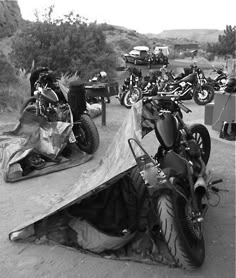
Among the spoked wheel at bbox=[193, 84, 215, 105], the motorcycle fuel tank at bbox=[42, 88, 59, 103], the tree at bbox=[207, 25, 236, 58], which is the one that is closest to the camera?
the motorcycle fuel tank at bbox=[42, 88, 59, 103]

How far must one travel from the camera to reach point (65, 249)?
272 cm

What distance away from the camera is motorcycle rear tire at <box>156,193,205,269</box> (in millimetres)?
2326

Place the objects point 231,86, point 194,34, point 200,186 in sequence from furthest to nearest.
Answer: point 194,34 → point 231,86 → point 200,186

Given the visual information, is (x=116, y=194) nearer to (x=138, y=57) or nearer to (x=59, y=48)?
(x=59, y=48)

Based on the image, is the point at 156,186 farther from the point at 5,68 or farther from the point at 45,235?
the point at 5,68

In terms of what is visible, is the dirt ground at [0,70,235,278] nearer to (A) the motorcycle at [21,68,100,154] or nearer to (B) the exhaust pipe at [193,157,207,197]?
(B) the exhaust pipe at [193,157,207,197]

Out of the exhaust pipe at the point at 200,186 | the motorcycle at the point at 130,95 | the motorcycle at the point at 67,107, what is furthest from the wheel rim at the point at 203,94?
the exhaust pipe at the point at 200,186

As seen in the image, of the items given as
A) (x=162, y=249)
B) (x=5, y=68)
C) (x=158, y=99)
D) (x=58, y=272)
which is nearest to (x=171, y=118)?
(x=158, y=99)

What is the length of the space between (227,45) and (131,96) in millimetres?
24304

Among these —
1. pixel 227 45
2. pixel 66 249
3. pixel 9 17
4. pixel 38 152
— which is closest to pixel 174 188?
pixel 66 249

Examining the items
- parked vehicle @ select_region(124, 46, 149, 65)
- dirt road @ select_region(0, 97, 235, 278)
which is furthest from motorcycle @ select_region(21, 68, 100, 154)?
parked vehicle @ select_region(124, 46, 149, 65)

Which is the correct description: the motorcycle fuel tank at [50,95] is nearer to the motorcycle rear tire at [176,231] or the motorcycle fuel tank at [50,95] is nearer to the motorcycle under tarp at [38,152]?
the motorcycle under tarp at [38,152]

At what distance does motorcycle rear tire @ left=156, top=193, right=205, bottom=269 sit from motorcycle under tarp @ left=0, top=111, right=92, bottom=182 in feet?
7.47

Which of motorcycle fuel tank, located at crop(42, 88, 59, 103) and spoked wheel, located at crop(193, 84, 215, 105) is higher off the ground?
motorcycle fuel tank, located at crop(42, 88, 59, 103)
